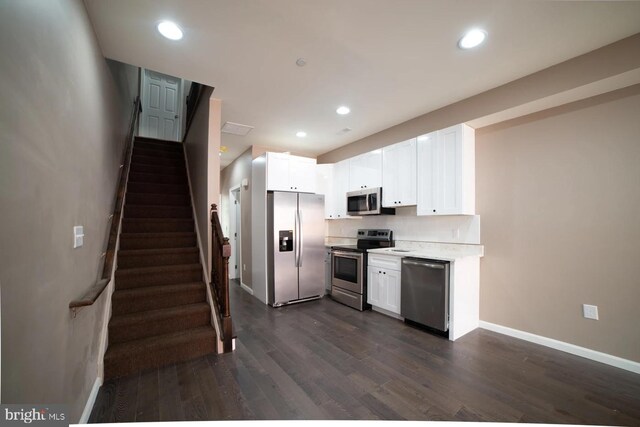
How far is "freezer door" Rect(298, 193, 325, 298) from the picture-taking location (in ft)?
14.0

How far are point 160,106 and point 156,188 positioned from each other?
3.40 metres

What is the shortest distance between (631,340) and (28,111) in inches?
177

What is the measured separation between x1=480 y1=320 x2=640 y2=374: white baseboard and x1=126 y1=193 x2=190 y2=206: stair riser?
472 cm

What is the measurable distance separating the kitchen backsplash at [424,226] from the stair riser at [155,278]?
2965 mm

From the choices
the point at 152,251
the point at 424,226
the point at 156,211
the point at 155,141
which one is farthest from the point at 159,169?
the point at 424,226

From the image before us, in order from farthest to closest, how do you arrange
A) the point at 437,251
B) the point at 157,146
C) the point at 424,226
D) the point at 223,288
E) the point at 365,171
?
the point at 157,146 < the point at 365,171 < the point at 424,226 < the point at 437,251 < the point at 223,288

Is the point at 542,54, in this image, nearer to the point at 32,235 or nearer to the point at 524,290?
the point at 524,290

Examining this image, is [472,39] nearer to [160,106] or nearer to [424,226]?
[424,226]

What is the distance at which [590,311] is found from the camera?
7.93 ft

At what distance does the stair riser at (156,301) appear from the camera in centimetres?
252

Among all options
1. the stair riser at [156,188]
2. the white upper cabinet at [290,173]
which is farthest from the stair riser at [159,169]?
the white upper cabinet at [290,173]

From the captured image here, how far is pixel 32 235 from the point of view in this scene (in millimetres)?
1064

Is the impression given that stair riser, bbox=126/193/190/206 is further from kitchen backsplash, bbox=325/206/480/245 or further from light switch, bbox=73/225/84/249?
kitchen backsplash, bbox=325/206/480/245

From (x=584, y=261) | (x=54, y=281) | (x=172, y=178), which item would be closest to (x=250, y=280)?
(x=172, y=178)
